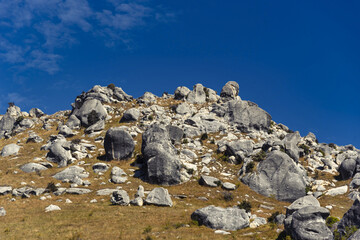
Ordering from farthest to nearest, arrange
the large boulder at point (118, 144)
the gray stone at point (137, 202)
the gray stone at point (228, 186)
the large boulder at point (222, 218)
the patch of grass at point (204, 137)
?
the patch of grass at point (204, 137) < the large boulder at point (118, 144) < the gray stone at point (228, 186) < the gray stone at point (137, 202) < the large boulder at point (222, 218)

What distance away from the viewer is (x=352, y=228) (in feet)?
70.4

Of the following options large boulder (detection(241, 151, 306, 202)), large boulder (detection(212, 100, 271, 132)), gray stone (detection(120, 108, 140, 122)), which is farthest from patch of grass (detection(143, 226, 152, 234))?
large boulder (detection(212, 100, 271, 132))

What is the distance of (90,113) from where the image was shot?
3155 inches

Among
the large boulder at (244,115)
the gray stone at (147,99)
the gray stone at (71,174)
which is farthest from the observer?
the gray stone at (147,99)

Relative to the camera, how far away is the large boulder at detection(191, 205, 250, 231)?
29.2 metres

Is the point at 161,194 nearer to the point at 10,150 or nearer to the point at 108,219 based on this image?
the point at 108,219

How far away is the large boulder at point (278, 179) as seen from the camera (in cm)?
4793

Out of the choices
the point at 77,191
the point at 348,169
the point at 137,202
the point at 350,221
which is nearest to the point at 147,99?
the point at 77,191

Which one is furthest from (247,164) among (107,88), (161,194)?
(107,88)

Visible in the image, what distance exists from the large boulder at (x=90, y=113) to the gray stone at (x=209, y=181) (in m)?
42.8

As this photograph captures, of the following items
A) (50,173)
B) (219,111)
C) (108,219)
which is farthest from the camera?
(219,111)

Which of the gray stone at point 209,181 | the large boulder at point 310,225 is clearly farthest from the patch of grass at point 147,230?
the gray stone at point 209,181

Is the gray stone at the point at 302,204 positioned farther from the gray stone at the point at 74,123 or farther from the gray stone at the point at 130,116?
the gray stone at the point at 74,123

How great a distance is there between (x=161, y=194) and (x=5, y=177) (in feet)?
102
